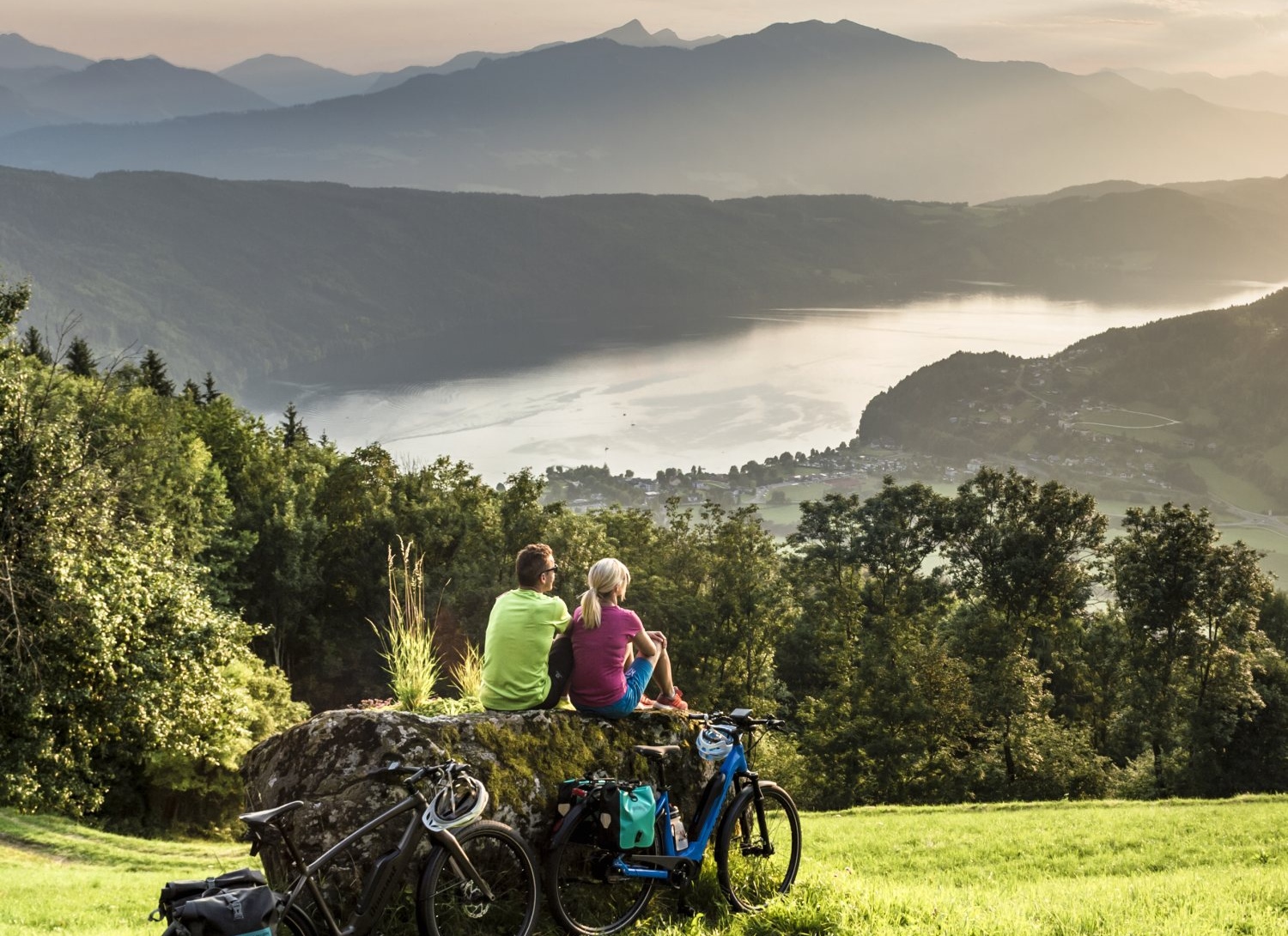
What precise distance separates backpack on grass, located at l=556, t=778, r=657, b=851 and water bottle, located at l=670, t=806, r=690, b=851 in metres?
0.25

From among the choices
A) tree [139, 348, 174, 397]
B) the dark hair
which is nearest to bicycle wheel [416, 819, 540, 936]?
the dark hair

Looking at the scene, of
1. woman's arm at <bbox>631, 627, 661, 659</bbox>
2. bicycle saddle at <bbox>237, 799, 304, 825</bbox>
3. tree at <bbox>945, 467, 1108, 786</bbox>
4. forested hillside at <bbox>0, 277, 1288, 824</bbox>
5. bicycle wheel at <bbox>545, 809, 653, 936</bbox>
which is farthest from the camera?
tree at <bbox>945, 467, 1108, 786</bbox>

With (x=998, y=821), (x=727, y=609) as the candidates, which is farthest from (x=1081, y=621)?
(x=998, y=821)

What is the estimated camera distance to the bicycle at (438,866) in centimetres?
462

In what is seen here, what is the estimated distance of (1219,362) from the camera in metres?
173

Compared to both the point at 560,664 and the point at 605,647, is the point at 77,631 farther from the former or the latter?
the point at 605,647

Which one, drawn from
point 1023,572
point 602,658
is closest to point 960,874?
point 602,658

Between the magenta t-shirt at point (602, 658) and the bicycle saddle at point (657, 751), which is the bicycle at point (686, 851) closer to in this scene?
the bicycle saddle at point (657, 751)

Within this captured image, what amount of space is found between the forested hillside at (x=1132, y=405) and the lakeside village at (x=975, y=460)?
12.1 inches

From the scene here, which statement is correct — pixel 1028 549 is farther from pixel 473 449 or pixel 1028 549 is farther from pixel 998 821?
pixel 473 449

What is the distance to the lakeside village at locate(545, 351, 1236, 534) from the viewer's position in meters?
126

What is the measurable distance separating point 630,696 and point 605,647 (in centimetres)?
35

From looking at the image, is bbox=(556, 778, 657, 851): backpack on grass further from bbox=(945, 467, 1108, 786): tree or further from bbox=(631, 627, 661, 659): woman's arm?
bbox=(945, 467, 1108, 786): tree

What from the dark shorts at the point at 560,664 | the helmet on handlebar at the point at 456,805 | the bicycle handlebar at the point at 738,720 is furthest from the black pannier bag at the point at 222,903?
the bicycle handlebar at the point at 738,720
